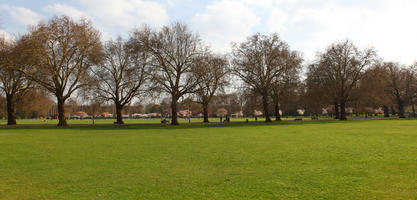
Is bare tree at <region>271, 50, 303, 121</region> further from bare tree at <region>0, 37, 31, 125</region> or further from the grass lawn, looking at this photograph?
bare tree at <region>0, 37, 31, 125</region>

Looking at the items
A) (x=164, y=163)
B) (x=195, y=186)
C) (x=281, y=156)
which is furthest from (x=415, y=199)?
(x=164, y=163)

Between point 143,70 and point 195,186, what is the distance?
39.0m

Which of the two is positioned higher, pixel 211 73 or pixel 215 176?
pixel 211 73

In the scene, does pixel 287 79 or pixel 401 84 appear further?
pixel 401 84

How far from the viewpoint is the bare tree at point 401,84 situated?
213 feet

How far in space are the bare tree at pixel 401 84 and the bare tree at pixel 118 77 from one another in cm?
5450

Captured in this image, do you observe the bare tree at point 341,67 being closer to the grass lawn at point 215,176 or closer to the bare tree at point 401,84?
the bare tree at point 401,84

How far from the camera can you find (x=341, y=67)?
179 feet

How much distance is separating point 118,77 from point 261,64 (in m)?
25.0

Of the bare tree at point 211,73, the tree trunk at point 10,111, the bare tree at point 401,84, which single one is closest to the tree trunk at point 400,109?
the bare tree at point 401,84

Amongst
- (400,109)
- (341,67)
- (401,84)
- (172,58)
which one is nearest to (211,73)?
(172,58)

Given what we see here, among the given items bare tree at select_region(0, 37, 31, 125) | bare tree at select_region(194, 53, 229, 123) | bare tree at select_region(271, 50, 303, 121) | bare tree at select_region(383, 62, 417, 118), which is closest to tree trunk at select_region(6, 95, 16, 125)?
bare tree at select_region(0, 37, 31, 125)

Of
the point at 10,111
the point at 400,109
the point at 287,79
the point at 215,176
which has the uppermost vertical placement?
the point at 287,79

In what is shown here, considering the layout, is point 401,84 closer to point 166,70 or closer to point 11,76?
point 166,70
